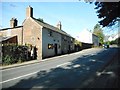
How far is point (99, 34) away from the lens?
124 m

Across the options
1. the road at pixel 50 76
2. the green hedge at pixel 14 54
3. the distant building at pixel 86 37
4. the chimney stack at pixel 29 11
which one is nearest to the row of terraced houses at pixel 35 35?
the chimney stack at pixel 29 11

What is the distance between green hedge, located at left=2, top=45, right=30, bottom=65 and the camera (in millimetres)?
27234

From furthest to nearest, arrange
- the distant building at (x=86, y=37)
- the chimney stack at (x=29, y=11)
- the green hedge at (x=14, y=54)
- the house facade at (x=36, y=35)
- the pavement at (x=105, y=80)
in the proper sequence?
the distant building at (x=86, y=37)
the chimney stack at (x=29, y=11)
the house facade at (x=36, y=35)
the green hedge at (x=14, y=54)
the pavement at (x=105, y=80)

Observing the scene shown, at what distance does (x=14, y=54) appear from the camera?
29.2 metres

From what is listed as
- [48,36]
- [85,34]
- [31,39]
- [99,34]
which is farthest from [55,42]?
[99,34]

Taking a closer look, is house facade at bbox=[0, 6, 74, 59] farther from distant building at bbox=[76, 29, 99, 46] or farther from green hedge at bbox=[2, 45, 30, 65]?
distant building at bbox=[76, 29, 99, 46]

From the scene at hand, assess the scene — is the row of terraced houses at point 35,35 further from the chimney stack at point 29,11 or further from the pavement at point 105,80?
the pavement at point 105,80

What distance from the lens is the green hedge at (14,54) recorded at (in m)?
27.2

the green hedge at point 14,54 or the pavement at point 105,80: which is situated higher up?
the green hedge at point 14,54

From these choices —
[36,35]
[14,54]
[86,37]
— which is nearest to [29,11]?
[36,35]

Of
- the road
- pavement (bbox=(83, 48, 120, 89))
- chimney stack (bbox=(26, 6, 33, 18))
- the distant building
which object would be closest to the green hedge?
the road

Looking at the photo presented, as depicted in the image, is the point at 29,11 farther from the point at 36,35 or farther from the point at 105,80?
the point at 105,80

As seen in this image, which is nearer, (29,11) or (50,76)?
(50,76)

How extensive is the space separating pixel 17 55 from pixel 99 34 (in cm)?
9946
